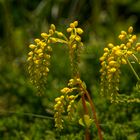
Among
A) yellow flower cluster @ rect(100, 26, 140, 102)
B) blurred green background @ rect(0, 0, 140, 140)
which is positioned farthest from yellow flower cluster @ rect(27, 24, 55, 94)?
blurred green background @ rect(0, 0, 140, 140)

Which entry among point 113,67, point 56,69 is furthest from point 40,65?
point 56,69

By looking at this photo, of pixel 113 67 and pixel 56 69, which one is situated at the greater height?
pixel 56 69

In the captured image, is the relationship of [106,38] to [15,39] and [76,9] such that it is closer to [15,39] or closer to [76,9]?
[76,9]

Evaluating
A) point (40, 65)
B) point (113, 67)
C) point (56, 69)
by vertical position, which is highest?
point (56, 69)

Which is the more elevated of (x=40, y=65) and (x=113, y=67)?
(x=40, y=65)

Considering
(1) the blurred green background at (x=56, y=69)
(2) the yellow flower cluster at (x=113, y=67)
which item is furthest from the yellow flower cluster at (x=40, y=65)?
(1) the blurred green background at (x=56, y=69)

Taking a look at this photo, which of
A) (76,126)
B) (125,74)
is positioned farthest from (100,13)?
(76,126)

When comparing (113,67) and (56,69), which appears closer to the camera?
(113,67)

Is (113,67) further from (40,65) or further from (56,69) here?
(56,69)

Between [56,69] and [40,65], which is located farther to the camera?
[56,69]
